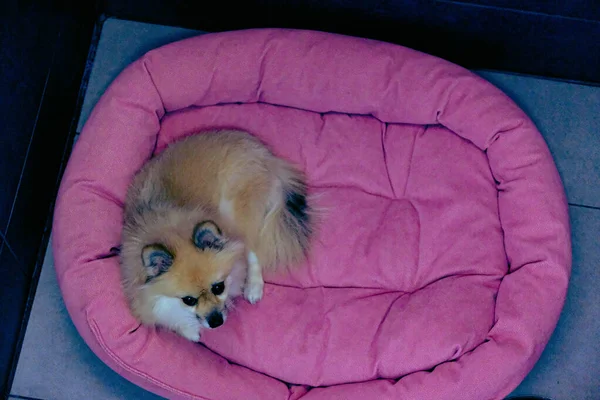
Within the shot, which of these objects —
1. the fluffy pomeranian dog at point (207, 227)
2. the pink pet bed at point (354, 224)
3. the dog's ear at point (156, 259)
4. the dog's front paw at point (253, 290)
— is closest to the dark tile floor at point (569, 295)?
the pink pet bed at point (354, 224)

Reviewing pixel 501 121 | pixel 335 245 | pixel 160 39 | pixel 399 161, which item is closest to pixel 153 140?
pixel 160 39

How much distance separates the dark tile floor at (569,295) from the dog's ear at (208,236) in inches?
34.6

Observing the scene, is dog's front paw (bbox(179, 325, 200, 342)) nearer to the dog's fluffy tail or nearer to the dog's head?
the dog's head

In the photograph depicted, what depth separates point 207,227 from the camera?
1.95m

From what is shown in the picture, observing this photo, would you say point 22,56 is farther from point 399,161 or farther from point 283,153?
point 399,161

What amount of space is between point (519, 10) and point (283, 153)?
4.21 feet

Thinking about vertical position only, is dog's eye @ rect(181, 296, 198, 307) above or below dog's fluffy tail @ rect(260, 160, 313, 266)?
below

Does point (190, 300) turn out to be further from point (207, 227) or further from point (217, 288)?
point (207, 227)

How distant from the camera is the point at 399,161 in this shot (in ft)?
8.97

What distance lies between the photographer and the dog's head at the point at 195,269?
197 cm

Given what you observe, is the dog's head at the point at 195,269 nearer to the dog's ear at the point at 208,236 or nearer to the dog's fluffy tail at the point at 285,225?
the dog's ear at the point at 208,236

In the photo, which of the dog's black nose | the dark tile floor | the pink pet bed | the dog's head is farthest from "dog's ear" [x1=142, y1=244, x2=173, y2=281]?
the dark tile floor

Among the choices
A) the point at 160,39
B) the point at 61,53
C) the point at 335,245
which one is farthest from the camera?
the point at 160,39

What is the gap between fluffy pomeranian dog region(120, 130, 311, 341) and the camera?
6.64ft
